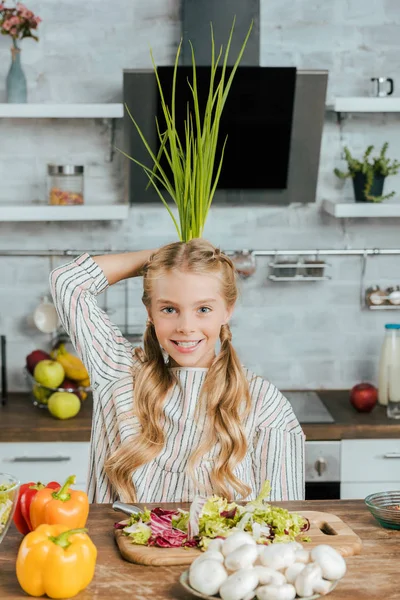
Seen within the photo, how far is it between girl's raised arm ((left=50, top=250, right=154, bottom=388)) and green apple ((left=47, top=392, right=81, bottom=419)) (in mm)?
1247

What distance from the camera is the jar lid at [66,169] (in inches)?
138

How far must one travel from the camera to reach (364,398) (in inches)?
139

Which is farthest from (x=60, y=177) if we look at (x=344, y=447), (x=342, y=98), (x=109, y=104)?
(x=344, y=447)

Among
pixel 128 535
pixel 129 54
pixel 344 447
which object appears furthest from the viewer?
pixel 129 54

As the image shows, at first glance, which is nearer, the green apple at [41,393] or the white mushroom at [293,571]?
the white mushroom at [293,571]

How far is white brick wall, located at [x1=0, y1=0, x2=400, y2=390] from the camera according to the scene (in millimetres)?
3699

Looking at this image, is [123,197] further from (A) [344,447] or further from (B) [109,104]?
(A) [344,447]

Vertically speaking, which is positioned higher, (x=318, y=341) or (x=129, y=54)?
(x=129, y=54)

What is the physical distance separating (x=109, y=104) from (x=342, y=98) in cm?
94

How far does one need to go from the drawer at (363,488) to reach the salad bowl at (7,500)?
80.9 inches

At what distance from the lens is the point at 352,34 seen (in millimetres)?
3750

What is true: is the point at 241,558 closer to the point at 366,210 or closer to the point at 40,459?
the point at 40,459

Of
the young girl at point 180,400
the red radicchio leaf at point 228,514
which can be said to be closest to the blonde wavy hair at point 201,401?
the young girl at point 180,400

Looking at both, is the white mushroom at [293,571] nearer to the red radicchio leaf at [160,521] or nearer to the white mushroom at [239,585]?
the white mushroom at [239,585]
